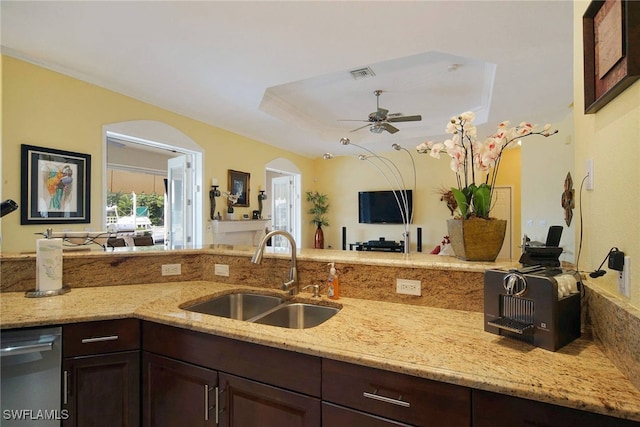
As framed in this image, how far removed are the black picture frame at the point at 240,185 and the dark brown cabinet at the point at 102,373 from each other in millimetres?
3676

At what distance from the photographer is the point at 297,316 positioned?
161 cm

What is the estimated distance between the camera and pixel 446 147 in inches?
55.6

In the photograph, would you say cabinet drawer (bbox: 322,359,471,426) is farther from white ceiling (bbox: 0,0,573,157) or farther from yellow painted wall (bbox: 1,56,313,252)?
yellow painted wall (bbox: 1,56,313,252)

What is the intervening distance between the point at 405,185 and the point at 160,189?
248 inches

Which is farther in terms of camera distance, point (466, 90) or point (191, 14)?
point (466, 90)

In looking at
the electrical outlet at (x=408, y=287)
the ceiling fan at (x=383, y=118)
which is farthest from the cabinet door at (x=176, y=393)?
the ceiling fan at (x=383, y=118)

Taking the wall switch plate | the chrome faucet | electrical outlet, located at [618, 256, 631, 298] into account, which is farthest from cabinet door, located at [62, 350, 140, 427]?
the wall switch plate

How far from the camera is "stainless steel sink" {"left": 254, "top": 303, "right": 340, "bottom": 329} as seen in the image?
1.56m

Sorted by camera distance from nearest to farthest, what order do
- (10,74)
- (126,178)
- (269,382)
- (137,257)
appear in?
(269,382) → (137,257) → (10,74) → (126,178)

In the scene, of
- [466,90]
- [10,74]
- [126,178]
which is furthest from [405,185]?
[126,178]

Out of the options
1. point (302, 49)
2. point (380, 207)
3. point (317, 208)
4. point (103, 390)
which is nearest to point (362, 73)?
point (302, 49)

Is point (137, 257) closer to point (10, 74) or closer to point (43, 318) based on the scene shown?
point (43, 318)

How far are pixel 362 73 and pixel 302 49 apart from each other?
0.94m

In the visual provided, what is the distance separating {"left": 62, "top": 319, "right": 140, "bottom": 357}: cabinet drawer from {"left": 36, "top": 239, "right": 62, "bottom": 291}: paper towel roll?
0.55 metres
